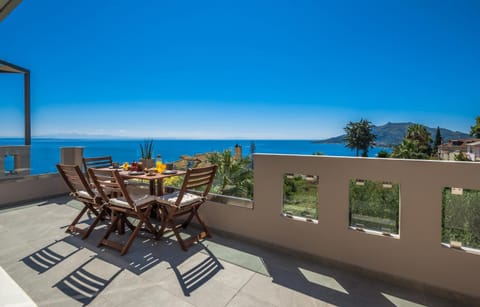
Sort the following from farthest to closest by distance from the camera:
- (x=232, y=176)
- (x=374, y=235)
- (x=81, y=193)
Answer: (x=232, y=176), (x=81, y=193), (x=374, y=235)

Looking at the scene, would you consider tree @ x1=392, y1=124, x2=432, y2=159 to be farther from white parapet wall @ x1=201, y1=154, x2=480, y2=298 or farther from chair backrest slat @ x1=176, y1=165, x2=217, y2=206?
chair backrest slat @ x1=176, y1=165, x2=217, y2=206

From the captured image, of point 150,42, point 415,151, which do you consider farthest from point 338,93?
point 150,42

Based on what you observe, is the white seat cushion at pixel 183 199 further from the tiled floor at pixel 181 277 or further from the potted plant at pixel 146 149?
the potted plant at pixel 146 149

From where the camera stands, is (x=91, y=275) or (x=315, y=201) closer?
(x=91, y=275)

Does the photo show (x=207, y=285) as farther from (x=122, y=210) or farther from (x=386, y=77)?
(x=386, y=77)

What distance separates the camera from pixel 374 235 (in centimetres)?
207

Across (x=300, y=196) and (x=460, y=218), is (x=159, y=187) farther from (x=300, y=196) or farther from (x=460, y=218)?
(x=460, y=218)

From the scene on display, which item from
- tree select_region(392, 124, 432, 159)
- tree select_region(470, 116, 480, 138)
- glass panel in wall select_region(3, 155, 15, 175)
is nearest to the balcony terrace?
glass panel in wall select_region(3, 155, 15, 175)

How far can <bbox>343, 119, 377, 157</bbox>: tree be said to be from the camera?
2916cm

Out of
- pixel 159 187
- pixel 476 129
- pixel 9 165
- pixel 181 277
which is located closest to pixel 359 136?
pixel 476 129

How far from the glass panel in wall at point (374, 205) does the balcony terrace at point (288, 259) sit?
5 cm

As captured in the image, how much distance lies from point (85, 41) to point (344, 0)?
904cm

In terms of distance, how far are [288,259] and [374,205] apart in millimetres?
1002

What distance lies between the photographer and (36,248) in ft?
8.36
